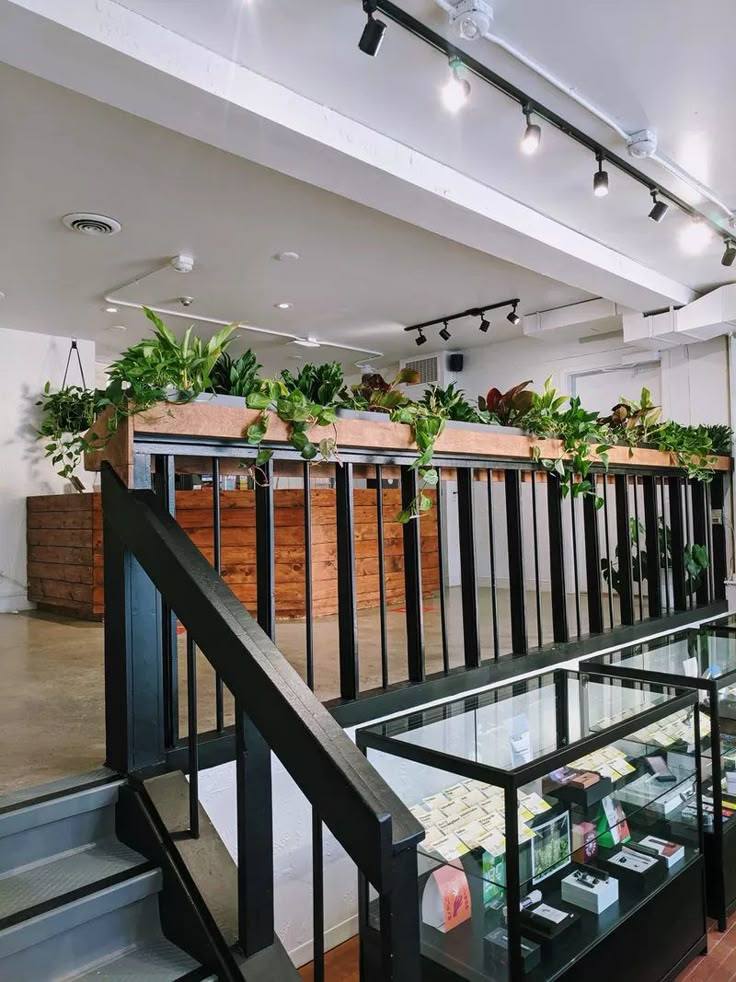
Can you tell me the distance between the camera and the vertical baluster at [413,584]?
2.52 metres

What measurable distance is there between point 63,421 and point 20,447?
46cm

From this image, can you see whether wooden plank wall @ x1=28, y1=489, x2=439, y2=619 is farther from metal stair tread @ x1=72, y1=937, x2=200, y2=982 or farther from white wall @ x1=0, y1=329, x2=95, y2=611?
metal stair tread @ x1=72, y1=937, x2=200, y2=982

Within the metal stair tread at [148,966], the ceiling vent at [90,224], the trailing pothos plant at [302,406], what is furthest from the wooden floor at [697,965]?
the ceiling vent at [90,224]

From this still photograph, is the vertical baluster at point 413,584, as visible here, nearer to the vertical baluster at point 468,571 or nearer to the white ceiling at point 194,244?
the vertical baluster at point 468,571

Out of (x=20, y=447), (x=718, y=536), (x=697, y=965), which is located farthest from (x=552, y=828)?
(x=20, y=447)

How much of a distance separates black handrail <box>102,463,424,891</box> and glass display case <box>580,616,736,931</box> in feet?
5.60

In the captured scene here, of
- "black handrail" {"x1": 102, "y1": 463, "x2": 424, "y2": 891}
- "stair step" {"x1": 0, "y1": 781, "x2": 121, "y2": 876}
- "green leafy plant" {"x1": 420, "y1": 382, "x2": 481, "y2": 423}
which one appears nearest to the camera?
"black handrail" {"x1": 102, "y1": 463, "x2": 424, "y2": 891}

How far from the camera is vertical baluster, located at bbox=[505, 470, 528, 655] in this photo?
3.00 metres

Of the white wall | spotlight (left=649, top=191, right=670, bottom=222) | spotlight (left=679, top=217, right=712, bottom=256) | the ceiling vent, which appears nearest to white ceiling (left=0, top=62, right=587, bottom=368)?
the ceiling vent

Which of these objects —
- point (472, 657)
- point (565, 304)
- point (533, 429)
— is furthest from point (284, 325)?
point (472, 657)

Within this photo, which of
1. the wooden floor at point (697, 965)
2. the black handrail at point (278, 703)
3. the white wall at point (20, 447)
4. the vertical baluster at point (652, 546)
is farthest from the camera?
the white wall at point (20, 447)

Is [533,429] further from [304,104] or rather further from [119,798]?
[119,798]

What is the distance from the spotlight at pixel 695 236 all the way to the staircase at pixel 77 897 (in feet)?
14.2

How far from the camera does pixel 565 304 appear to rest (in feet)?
20.6
